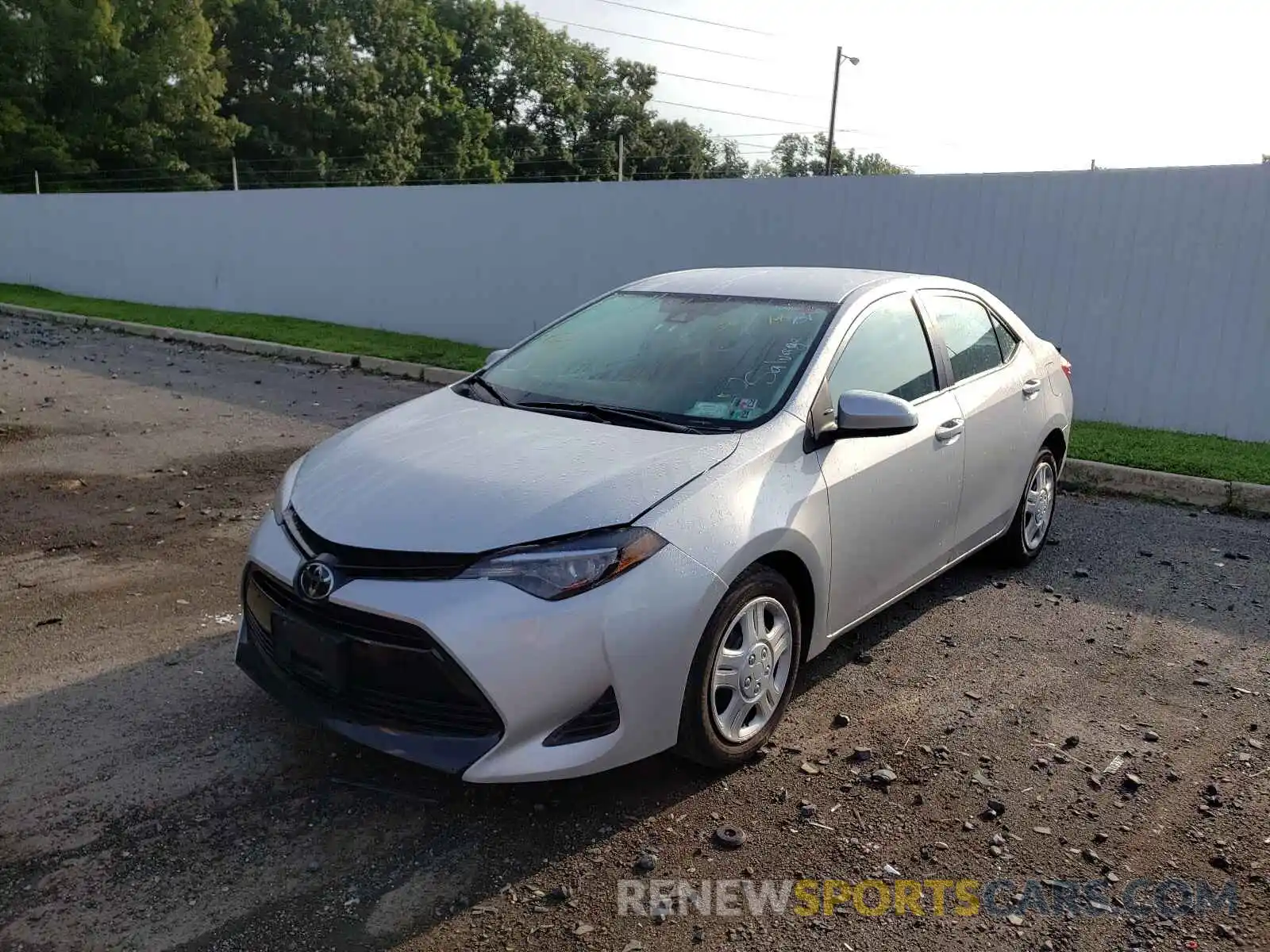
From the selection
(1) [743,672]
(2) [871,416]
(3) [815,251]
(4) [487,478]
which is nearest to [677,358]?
(2) [871,416]

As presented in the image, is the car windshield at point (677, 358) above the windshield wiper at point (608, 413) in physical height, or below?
above

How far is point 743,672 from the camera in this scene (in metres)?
3.48

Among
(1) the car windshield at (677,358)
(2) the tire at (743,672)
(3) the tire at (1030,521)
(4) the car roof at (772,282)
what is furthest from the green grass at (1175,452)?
(2) the tire at (743,672)

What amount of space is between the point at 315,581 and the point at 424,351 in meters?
10.5

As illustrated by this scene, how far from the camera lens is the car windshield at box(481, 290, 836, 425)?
4027mm

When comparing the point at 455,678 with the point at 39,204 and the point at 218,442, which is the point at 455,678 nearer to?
the point at 218,442

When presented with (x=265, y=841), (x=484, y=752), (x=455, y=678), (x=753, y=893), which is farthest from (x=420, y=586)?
(x=753, y=893)

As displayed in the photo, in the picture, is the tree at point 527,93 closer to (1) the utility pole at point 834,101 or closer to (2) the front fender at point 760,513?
(1) the utility pole at point 834,101

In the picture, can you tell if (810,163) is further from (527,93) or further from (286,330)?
(286,330)

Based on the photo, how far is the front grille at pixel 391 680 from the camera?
2990mm

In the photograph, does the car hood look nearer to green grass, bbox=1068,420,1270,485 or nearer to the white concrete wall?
green grass, bbox=1068,420,1270,485

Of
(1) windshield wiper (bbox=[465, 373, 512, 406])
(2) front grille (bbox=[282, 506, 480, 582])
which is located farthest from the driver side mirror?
(2) front grille (bbox=[282, 506, 480, 582])

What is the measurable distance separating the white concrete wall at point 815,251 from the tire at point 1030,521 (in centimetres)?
419

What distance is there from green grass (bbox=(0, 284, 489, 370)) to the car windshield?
7247 mm
